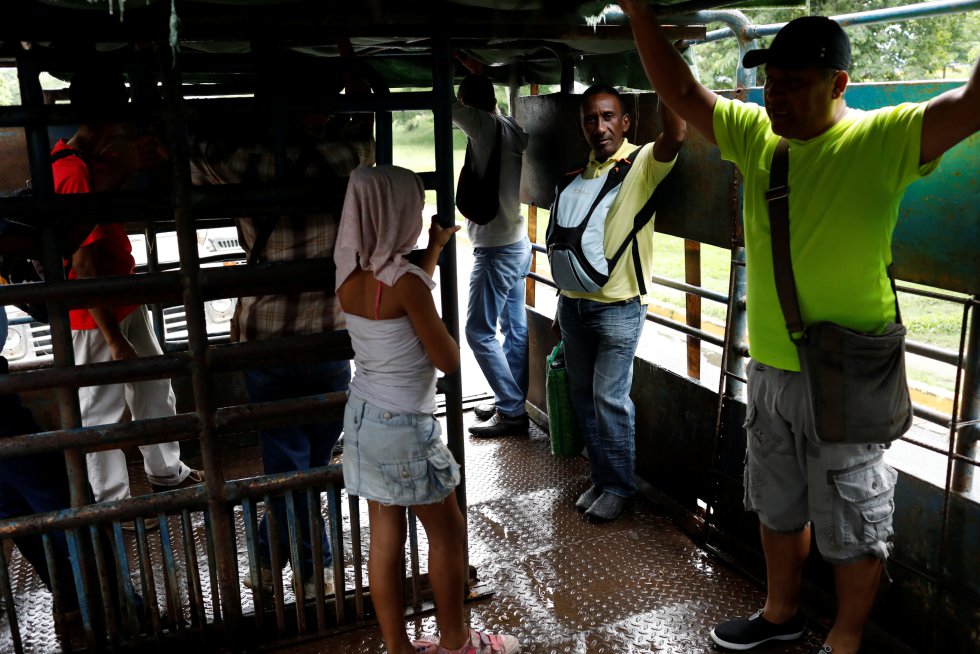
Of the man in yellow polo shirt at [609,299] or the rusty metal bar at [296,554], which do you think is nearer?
the rusty metal bar at [296,554]

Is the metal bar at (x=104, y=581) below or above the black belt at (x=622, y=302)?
below

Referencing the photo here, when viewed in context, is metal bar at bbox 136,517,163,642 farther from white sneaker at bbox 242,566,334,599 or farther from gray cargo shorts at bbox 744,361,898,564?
gray cargo shorts at bbox 744,361,898,564

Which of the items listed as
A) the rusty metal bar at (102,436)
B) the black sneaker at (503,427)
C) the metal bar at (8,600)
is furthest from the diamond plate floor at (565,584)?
the black sneaker at (503,427)

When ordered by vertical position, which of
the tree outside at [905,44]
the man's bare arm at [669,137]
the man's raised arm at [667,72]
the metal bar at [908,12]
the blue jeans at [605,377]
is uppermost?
the tree outside at [905,44]

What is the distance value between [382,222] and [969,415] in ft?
6.77

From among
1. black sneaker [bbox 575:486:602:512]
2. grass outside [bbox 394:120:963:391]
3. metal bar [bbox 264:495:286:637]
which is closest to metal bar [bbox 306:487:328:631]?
metal bar [bbox 264:495:286:637]

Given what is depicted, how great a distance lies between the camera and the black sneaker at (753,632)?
3006mm

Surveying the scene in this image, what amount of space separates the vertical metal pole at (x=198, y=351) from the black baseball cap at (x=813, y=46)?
195cm

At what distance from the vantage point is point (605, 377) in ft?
13.0

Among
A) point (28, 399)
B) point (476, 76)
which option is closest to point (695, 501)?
point (476, 76)

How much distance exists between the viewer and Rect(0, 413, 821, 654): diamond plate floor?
10.3 ft

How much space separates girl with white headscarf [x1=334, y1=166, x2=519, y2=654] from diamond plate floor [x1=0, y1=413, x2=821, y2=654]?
46cm

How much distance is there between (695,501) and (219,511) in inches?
90.4

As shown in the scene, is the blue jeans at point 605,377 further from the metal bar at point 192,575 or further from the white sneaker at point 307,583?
the metal bar at point 192,575
